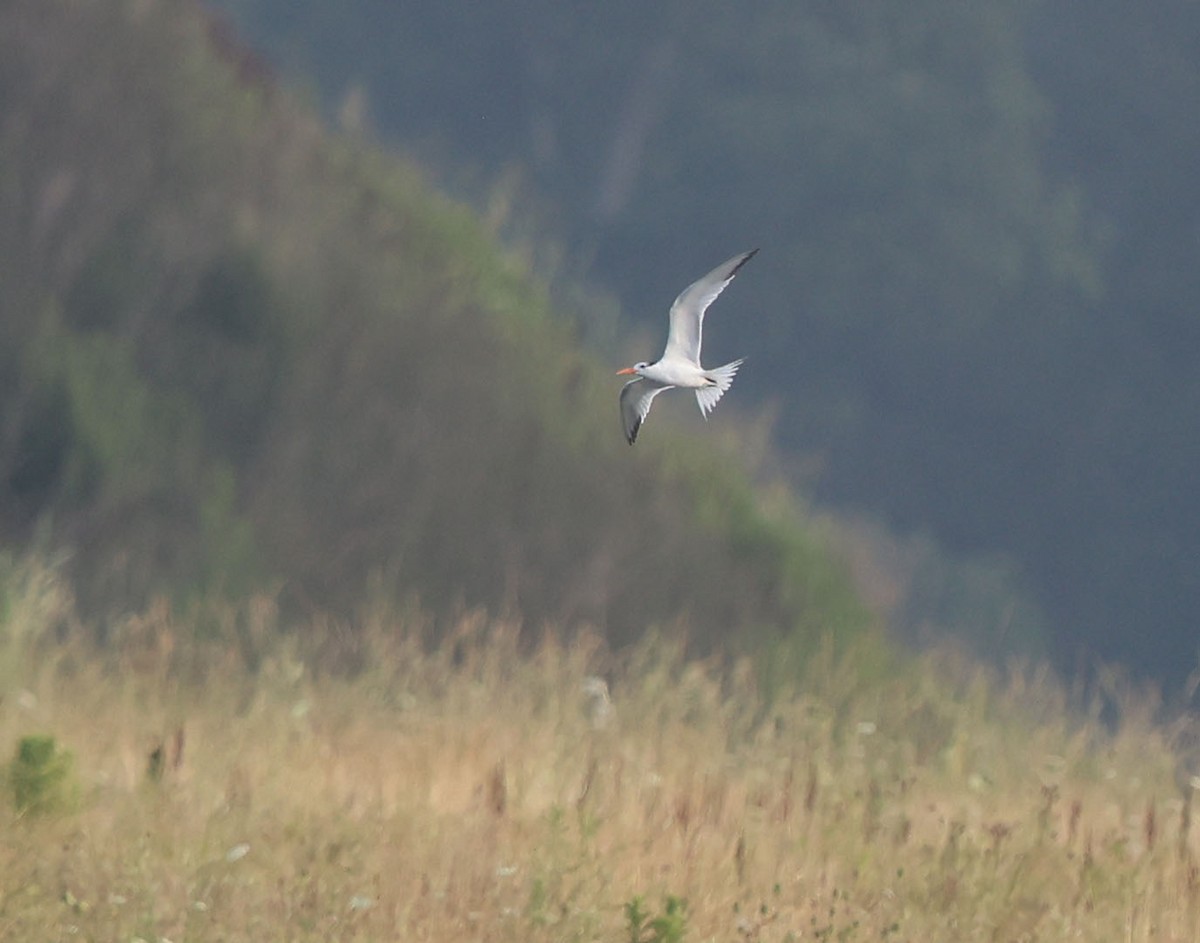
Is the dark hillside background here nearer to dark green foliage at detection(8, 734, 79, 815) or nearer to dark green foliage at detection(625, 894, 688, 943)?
dark green foliage at detection(8, 734, 79, 815)

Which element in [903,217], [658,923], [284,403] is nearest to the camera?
[658,923]

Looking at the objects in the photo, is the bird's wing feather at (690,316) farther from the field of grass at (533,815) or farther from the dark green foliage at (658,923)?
the dark green foliage at (658,923)

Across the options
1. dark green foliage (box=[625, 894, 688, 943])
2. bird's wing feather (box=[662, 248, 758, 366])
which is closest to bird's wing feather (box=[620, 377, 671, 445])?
bird's wing feather (box=[662, 248, 758, 366])

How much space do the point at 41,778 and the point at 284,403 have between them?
626 centimetres

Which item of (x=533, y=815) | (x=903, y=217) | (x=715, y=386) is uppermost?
(x=903, y=217)

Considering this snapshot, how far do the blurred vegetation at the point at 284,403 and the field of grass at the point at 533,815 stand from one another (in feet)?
8.65

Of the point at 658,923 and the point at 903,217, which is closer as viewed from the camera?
the point at 658,923

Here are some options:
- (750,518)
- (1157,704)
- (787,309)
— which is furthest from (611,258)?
(1157,704)

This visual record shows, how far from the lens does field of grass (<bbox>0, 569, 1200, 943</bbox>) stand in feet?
18.8

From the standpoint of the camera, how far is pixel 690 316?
612 cm

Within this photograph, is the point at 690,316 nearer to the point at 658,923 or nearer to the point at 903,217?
the point at 658,923

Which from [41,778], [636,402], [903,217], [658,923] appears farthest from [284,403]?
[903,217]

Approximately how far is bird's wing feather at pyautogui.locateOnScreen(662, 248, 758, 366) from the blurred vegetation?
5248 mm

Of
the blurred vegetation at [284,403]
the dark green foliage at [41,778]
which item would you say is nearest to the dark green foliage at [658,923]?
the dark green foliage at [41,778]
